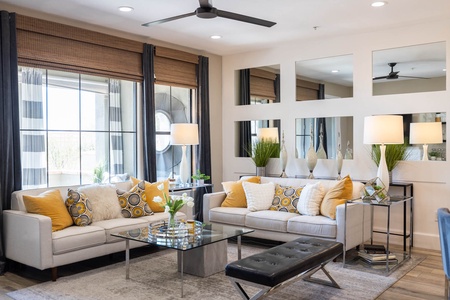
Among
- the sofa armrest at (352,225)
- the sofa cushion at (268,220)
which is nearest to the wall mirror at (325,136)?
the sofa armrest at (352,225)

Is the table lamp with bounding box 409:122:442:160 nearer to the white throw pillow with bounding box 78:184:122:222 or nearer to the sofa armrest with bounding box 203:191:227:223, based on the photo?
the sofa armrest with bounding box 203:191:227:223

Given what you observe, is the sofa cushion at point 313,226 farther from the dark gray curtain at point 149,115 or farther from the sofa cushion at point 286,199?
the dark gray curtain at point 149,115

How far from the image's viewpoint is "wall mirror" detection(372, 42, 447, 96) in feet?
16.7

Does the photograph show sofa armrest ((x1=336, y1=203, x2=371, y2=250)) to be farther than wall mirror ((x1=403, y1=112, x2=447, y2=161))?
No

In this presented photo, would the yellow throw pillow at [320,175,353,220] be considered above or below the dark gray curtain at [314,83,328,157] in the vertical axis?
below

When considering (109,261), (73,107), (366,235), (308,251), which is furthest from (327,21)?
(109,261)

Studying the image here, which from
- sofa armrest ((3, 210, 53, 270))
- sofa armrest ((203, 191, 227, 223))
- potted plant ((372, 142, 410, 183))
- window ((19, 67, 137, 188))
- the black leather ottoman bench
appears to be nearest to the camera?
the black leather ottoman bench

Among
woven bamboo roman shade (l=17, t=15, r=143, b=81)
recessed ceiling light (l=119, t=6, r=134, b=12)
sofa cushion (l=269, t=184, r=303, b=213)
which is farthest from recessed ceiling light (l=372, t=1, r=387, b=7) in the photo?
woven bamboo roman shade (l=17, t=15, r=143, b=81)

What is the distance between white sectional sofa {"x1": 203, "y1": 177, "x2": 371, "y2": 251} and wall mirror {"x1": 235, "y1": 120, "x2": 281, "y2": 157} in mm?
1170

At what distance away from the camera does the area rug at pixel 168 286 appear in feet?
11.7

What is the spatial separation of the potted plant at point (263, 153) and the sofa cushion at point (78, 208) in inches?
108

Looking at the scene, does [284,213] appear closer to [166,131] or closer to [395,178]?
[395,178]

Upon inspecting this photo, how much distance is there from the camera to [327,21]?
16.7ft

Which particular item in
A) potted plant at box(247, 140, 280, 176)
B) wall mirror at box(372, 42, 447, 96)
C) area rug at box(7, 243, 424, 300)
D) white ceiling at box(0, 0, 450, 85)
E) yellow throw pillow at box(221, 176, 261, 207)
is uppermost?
white ceiling at box(0, 0, 450, 85)
